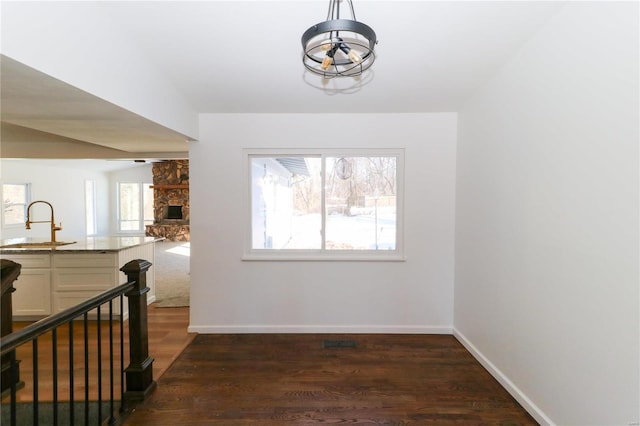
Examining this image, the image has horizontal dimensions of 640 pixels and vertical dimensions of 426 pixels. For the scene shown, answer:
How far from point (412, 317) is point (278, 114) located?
2756 mm

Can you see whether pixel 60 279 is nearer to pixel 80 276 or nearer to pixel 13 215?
pixel 80 276

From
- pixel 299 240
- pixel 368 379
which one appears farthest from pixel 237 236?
pixel 368 379

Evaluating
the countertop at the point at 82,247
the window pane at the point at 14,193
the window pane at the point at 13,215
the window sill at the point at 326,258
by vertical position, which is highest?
the window pane at the point at 14,193

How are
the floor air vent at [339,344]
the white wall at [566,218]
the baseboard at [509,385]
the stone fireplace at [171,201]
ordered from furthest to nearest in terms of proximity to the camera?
the stone fireplace at [171,201] → the floor air vent at [339,344] → the baseboard at [509,385] → the white wall at [566,218]

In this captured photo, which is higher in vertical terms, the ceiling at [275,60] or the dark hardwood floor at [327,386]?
the ceiling at [275,60]

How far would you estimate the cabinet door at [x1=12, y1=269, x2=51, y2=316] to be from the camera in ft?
11.3

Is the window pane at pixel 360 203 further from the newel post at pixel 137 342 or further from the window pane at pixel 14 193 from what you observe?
the window pane at pixel 14 193

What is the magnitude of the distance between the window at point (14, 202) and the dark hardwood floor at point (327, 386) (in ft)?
23.1

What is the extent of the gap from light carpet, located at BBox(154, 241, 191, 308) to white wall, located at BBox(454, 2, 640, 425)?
13.3 ft

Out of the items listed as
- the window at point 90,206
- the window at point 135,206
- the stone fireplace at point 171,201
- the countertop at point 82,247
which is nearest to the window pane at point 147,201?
the window at point 135,206

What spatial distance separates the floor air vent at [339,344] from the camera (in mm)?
3045

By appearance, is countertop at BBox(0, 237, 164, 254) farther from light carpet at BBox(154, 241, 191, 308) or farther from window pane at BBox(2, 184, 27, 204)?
window pane at BBox(2, 184, 27, 204)

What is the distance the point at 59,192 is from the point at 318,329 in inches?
363

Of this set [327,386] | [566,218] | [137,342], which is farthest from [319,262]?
[566,218]
